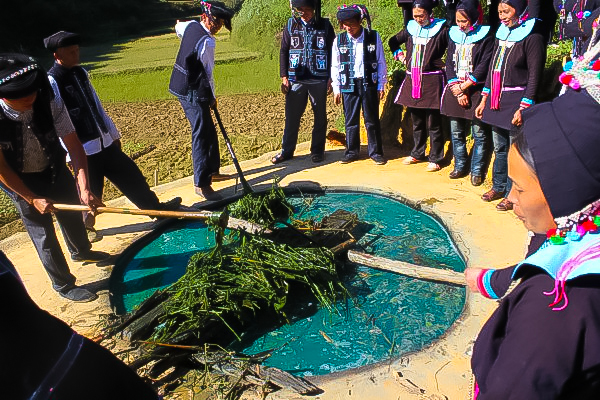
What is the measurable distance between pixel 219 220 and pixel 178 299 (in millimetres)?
597

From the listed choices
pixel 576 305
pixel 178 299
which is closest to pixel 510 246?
pixel 178 299

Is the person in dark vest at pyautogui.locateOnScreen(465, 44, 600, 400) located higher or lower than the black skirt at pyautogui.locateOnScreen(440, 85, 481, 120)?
higher

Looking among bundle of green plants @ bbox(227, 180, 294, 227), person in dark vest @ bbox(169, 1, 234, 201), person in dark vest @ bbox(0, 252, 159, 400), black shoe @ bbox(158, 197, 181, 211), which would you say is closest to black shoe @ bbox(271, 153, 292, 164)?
person in dark vest @ bbox(169, 1, 234, 201)

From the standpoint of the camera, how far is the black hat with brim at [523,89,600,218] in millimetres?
1193

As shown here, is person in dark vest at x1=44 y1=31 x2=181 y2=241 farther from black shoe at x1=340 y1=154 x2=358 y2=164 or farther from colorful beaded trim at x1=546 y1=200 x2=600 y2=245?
colorful beaded trim at x1=546 y1=200 x2=600 y2=245

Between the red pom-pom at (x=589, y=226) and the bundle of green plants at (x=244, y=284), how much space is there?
2.40 meters

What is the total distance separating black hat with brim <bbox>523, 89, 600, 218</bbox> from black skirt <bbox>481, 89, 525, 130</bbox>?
11.3 feet

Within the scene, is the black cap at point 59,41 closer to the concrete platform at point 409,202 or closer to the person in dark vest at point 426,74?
the concrete platform at point 409,202

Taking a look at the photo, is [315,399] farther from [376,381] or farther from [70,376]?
[70,376]

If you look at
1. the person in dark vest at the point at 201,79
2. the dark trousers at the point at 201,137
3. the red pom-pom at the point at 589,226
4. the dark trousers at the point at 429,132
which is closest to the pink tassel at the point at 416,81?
the dark trousers at the point at 429,132

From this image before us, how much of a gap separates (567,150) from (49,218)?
147 inches

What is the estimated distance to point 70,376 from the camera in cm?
129

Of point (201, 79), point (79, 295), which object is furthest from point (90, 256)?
point (201, 79)

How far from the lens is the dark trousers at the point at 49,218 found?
378 cm
